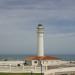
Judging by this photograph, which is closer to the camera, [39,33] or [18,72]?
[18,72]

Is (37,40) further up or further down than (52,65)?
further up

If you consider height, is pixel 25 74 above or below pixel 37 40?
below

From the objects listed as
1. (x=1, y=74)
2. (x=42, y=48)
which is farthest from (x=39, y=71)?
(x=42, y=48)

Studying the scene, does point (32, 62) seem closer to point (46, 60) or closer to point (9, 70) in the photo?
point (46, 60)

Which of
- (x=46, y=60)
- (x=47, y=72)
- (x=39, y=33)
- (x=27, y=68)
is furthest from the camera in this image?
(x=39, y=33)

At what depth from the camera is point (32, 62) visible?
1618 inches

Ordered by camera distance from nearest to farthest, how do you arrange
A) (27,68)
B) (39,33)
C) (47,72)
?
(47,72) → (27,68) → (39,33)

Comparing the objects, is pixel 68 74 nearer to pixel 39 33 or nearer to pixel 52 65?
pixel 52 65

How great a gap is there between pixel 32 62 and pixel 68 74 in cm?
772

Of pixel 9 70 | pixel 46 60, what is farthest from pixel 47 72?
pixel 46 60

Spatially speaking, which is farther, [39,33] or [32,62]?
[39,33]

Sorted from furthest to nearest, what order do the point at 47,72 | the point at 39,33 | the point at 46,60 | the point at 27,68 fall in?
the point at 39,33 < the point at 46,60 < the point at 27,68 < the point at 47,72

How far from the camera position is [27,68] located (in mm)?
34750

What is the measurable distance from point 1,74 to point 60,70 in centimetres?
684
